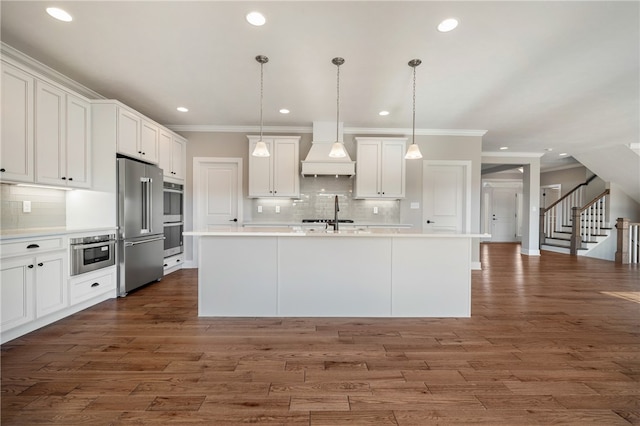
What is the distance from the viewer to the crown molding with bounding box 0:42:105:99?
8.59 ft

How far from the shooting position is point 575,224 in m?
7.32

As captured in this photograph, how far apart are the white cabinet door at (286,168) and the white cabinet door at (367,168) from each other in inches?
43.9

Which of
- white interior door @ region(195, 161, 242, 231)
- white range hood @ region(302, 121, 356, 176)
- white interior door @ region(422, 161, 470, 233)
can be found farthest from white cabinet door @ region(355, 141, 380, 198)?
white interior door @ region(195, 161, 242, 231)

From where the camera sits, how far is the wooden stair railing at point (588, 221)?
23.6ft

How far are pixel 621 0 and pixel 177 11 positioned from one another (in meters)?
3.29

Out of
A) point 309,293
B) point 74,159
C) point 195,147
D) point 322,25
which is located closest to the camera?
point 322,25

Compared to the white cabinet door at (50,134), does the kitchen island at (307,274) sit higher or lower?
lower

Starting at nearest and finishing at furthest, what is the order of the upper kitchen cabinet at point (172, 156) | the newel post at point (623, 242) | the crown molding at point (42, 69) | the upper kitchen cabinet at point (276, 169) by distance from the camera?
1. the crown molding at point (42, 69)
2. the upper kitchen cabinet at point (172, 156)
3. the upper kitchen cabinet at point (276, 169)
4. the newel post at point (623, 242)

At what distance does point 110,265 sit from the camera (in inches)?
132

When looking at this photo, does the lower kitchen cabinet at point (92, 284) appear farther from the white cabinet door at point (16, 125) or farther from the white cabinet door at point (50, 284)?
the white cabinet door at point (16, 125)

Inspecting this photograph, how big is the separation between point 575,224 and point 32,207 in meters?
10.9

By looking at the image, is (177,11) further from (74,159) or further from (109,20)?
(74,159)

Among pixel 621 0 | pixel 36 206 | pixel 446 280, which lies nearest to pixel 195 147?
pixel 36 206

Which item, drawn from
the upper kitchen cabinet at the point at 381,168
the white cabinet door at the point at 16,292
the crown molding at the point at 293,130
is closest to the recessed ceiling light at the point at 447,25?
the upper kitchen cabinet at the point at 381,168
